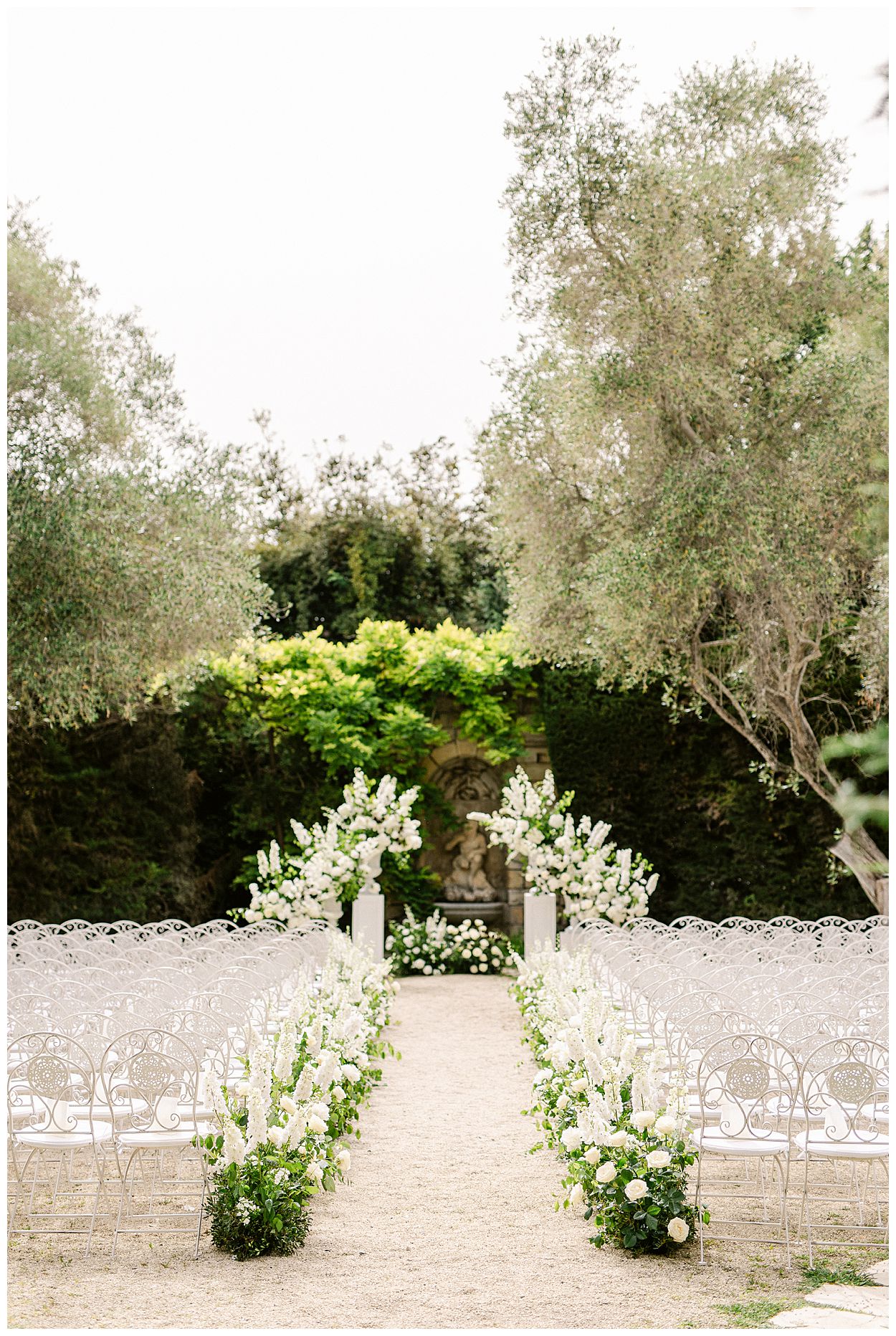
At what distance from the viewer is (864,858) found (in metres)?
11.0

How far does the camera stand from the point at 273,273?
18172 mm

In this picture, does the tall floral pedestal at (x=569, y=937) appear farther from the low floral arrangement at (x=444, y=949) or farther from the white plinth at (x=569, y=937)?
the low floral arrangement at (x=444, y=949)

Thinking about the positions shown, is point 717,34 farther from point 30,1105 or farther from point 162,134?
point 30,1105

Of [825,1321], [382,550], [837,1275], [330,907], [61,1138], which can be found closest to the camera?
[825,1321]

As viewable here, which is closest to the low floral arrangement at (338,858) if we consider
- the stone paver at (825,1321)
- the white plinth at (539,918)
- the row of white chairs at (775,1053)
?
the white plinth at (539,918)

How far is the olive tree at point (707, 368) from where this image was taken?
33.1 feet

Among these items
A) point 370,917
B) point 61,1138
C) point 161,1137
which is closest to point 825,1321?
point 161,1137

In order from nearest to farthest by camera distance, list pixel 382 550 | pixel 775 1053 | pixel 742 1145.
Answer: pixel 742 1145 → pixel 775 1053 → pixel 382 550

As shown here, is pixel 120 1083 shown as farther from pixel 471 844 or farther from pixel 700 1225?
pixel 471 844

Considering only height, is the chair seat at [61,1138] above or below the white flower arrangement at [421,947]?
above

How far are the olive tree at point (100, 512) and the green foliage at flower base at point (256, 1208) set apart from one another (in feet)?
19.0

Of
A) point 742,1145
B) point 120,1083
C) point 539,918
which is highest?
point 120,1083

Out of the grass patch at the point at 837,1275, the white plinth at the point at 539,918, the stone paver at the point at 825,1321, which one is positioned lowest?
the white plinth at the point at 539,918

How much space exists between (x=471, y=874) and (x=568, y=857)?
3.43 metres
